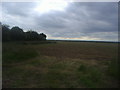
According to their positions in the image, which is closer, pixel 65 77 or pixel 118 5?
pixel 118 5

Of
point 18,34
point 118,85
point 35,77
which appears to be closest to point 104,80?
point 118,85

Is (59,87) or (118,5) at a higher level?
(118,5)

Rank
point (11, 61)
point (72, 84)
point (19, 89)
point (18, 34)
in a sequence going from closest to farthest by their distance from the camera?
point (19, 89), point (72, 84), point (11, 61), point (18, 34)

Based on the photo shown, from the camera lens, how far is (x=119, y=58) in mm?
4289

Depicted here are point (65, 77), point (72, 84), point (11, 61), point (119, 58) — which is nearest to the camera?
point (72, 84)

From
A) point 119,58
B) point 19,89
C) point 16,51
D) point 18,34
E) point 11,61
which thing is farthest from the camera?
point 18,34

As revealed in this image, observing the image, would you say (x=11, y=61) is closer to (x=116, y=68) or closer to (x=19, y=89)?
(x=19, y=89)

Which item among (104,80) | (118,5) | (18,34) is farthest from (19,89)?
(18,34)

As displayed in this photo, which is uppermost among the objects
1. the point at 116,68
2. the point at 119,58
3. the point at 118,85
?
the point at 119,58

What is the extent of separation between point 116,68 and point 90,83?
1.12 m

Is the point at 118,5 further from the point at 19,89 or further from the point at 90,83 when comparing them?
the point at 19,89

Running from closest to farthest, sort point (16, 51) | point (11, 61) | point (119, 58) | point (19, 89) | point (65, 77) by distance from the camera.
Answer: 1. point (19, 89)
2. point (119, 58)
3. point (65, 77)
4. point (11, 61)
5. point (16, 51)

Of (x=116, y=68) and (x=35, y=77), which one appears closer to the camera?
(x=116, y=68)

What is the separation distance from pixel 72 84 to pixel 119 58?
187cm
